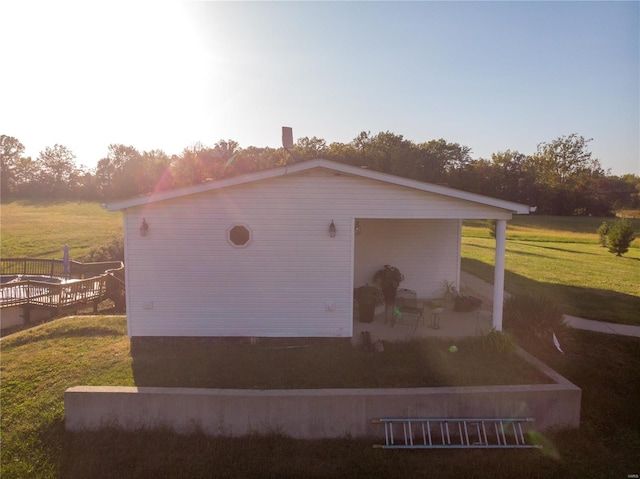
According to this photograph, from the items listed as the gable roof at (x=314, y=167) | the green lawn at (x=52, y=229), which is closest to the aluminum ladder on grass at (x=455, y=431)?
the gable roof at (x=314, y=167)

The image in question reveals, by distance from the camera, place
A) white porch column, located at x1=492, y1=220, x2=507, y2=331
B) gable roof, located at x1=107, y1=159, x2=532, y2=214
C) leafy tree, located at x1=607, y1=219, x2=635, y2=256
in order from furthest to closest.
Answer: leafy tree, located at x1=607, y1=219, x2=635, y2=256, white porch column, located at x1=492, y1=220, x2=507, y2=331, gable roof, located at x1=107, y1=159, x2=532, y2=214

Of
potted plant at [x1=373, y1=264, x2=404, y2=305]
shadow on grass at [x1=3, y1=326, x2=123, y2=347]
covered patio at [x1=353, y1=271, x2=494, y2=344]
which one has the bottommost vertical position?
shadow on grass at [x1=3, y1=326, x2=123, y2=347]

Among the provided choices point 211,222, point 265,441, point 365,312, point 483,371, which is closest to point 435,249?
point 365,312

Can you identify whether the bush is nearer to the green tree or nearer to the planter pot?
the planter pot

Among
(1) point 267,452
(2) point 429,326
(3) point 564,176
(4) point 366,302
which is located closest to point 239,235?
(4) point 366,302

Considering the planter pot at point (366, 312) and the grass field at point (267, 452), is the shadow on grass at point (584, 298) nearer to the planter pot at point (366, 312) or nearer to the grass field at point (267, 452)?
the grass field at point (267, 452)

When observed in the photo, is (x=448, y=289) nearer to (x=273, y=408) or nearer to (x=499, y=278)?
(x=499, y=278)

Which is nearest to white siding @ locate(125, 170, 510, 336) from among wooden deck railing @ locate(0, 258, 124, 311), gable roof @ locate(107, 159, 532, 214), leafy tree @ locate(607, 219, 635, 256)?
gable roof @ locate(107, 159, 532, 214)
